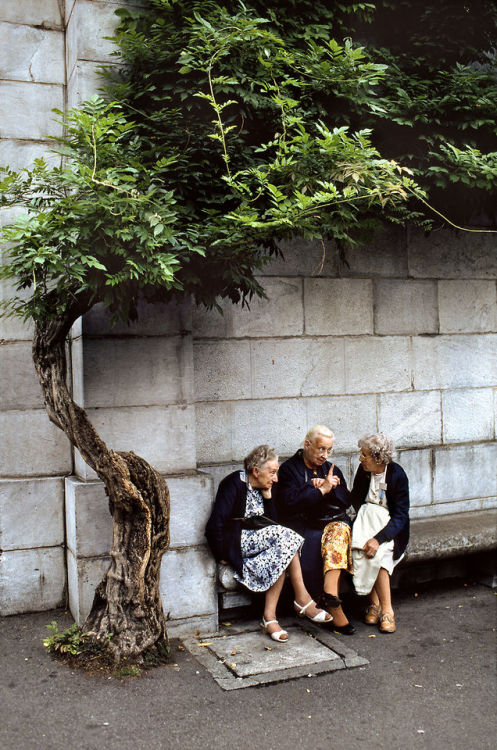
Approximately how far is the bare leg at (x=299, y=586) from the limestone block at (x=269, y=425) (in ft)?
3.33

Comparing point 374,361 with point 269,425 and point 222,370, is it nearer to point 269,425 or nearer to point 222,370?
point 269,425

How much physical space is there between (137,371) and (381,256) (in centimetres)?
254

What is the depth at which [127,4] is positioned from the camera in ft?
16.2

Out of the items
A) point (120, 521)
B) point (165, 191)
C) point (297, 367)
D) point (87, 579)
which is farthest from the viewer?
point (297, 367)

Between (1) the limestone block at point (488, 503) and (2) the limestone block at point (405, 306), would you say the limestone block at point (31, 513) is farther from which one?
(1) the limestone block at point (488, 503)

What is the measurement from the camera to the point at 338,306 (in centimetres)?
598

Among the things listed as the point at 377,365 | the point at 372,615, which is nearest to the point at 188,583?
the point at 372,615

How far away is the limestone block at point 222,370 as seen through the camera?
17.8 ft

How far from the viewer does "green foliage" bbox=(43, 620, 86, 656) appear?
436 cm

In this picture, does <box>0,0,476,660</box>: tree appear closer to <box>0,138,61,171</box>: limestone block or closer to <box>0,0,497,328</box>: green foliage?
<box>0,0,497,328</box>: green foliage

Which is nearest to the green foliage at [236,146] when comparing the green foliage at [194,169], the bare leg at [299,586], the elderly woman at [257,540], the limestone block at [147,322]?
the green foliage at [194,169]

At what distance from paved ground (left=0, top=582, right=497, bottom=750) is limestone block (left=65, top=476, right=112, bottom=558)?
720 millimetres

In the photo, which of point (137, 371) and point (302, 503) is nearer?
point (137, 371)

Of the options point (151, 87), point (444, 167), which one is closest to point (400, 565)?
point (444, 167)
